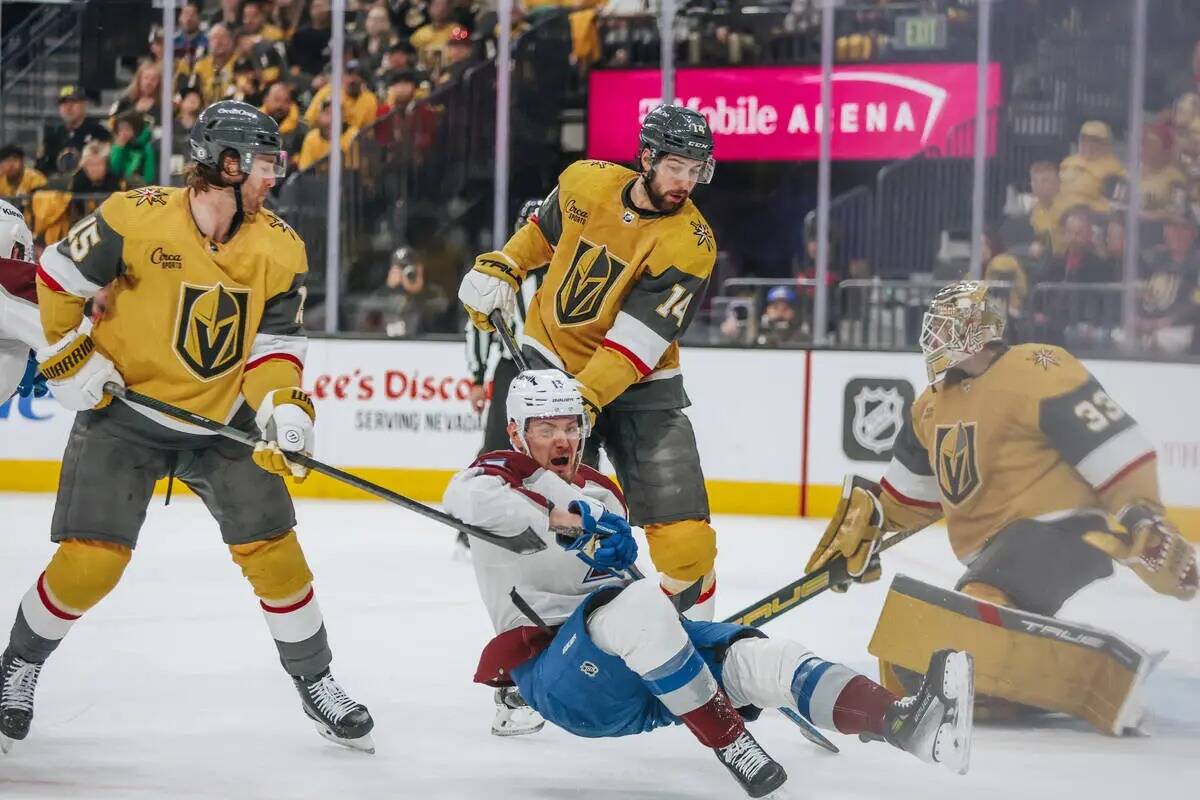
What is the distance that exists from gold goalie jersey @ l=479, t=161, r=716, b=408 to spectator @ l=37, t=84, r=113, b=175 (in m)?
4.41

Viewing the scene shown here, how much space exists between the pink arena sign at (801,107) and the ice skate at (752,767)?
4360mm

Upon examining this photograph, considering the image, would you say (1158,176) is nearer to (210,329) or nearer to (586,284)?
(586,284)

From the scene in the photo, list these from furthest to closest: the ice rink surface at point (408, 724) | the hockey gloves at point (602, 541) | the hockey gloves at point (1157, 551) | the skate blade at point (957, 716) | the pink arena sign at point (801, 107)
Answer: the pink arena sign at point (801, 107)
the hockey gloves at point (1157, 551)
the ice rink surface at point (408, 724)
the hockey gloves at point (602, 541)
the skate blade at point (957, 716)

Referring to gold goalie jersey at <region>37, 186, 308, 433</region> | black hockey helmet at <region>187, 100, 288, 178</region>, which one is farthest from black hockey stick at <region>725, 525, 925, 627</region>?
black hockey helmet at <region>187, 100, 288, 178</region>

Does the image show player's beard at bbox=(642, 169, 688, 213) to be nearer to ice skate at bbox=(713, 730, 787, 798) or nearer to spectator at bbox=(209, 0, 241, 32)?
ice skate at bbox=(713, 730, 787, 798)

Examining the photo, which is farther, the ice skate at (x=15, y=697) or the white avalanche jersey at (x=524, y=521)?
the ice skate at (x=15, y=697)

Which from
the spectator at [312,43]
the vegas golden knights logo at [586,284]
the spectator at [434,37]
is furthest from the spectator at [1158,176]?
the spectator at [312,43]

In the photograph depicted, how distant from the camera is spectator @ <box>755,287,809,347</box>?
6453mm

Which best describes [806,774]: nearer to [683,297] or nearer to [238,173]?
[683,297]

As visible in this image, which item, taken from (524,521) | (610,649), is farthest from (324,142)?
(610,649)

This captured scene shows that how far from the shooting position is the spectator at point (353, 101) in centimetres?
701

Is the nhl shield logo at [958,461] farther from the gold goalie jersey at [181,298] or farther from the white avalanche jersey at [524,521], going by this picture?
the gold goalie jersey at [181,298]

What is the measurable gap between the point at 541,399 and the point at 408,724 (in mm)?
862

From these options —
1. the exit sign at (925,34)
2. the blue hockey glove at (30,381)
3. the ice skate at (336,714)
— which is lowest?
the ice skate at (336,714)
